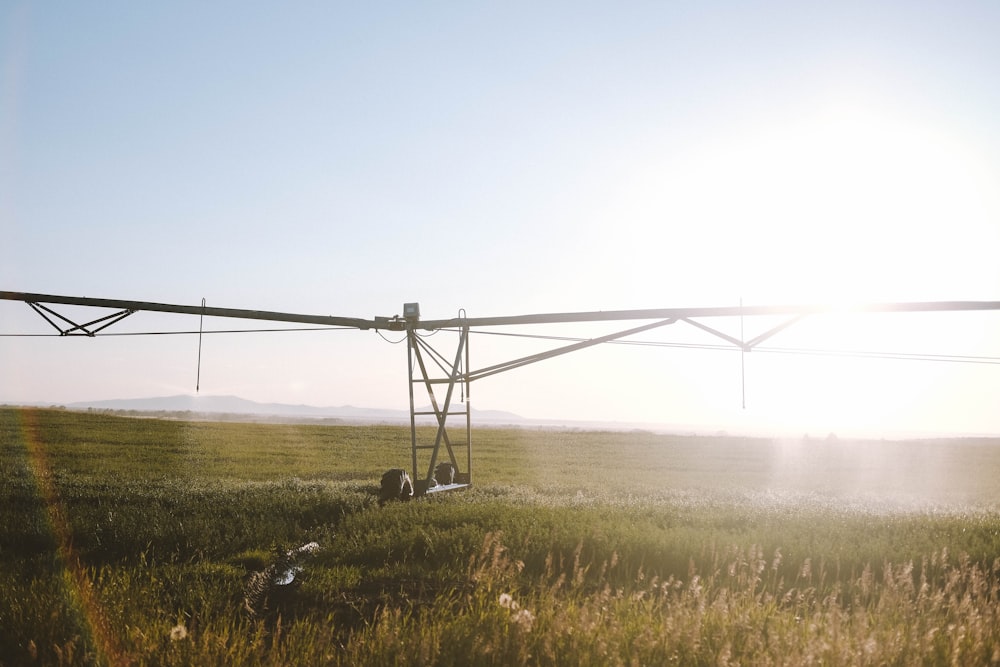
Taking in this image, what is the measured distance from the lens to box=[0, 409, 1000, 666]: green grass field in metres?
5.03

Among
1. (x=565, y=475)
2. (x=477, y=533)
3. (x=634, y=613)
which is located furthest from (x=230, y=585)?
(x=565, y=475)

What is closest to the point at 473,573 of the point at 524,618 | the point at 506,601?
the point at 506,601

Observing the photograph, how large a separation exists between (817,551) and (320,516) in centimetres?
927

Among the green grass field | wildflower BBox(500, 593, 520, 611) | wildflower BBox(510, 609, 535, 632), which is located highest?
wildflower BBox(510, 609, 535, 632)

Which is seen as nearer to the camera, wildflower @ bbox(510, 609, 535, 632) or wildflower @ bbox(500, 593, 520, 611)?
wildflower @ bbox(510, 609, 535, 632)

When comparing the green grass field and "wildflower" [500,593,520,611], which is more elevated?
"wildflower" [500,593,520,611]

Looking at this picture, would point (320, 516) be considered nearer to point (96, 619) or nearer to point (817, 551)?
point (96, 619)

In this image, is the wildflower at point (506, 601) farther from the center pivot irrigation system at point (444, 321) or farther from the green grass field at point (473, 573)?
the center pivot irrigation system at point (444, 321)

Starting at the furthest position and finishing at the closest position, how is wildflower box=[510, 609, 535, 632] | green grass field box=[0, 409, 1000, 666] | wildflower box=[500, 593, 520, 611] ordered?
wildflower box=[500, 593, 520, 611], green grass field box=[0, 409, 1000, 666], wildflower box=[510, 609, 535, 632]

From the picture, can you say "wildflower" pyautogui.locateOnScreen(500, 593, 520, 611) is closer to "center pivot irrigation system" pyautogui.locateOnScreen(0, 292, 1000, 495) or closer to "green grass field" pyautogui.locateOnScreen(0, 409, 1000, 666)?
"green grass field" pyautogui.locateOnScreen(0, 409, 1000, 666)

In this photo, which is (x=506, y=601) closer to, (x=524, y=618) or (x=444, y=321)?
(x=524, y=618)

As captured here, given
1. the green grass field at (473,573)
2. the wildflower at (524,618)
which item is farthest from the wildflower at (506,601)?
the wildflower at (524,618)

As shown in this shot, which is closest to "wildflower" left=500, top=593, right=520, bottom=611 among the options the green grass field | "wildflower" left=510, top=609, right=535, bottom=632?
the green grass field

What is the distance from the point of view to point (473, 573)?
827 centimetres
